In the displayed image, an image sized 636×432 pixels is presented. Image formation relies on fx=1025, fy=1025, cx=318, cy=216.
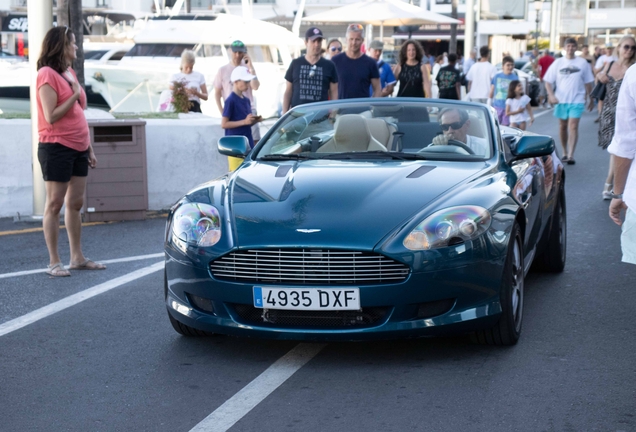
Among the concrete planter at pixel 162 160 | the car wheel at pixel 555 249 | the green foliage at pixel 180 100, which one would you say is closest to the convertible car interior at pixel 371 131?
the car wheel at pixel 555 249

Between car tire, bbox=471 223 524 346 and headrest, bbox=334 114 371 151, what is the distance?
122 centimetres

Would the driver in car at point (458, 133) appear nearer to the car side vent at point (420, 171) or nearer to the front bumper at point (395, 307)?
the car side vent at point (420, 171)

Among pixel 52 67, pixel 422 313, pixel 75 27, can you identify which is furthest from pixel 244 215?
pixel 75 27

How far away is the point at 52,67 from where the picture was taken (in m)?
6.94

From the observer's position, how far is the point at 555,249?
6.99m

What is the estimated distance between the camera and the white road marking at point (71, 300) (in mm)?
5799

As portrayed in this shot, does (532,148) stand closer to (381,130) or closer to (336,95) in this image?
(381,130)

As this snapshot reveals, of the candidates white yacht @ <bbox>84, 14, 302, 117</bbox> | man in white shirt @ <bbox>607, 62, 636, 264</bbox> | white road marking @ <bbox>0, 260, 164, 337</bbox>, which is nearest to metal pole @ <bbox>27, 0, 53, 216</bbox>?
white road marking @ <bbox>0, 260, 164, 337</bbox>

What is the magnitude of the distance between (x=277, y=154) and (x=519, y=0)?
29.5 metres

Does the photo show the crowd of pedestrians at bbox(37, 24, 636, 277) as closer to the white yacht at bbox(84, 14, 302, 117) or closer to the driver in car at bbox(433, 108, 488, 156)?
the driver in car at bbox(433, 108, 488, 156)

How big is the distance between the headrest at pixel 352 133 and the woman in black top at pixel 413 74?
22.6 feet

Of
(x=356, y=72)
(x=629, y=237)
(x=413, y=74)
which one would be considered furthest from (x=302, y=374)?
(x=413, y=74)

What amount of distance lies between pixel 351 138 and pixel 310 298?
67.9 inches

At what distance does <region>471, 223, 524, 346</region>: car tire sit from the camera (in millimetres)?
4914
